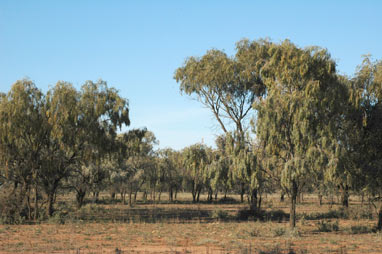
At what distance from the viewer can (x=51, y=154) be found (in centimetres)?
2872

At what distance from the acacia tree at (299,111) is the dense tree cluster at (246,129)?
54 mm

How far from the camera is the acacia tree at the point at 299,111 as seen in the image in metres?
20.2

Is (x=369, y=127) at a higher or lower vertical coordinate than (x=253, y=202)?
higher

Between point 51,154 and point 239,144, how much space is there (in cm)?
1416

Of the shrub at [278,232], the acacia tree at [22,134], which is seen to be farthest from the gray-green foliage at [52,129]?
the shrub at [278,232]

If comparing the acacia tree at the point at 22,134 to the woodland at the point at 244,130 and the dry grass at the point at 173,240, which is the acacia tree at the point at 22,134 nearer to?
the woodland at the point at 244,130

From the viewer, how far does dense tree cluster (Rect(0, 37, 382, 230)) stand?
20.9 meters

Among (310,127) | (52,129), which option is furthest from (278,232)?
(52,129)

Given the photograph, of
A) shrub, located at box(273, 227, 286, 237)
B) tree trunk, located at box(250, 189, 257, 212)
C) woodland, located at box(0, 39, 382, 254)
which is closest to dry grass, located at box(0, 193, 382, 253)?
shrub, located at box(273, 227, 286, 237)

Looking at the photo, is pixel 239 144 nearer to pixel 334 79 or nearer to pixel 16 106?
pixel 334 79

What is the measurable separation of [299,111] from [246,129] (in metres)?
5.19

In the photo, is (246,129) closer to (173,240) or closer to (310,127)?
(310,127)

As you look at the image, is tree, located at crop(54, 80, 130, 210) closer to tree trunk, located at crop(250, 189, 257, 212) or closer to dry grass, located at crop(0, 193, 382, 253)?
dry grass, located at crop(0, 193, 382, 253)

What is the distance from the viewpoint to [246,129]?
81.9ft
